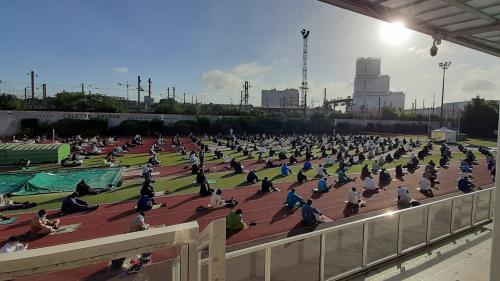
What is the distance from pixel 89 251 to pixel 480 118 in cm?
7093

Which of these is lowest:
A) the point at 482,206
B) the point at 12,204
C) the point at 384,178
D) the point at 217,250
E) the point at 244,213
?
the point at 244,213

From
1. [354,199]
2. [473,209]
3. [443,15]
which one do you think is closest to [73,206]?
[354,199]

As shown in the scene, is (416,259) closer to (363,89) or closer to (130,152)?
(130,152)

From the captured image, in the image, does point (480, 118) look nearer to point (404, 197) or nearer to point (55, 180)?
point (404, 197)

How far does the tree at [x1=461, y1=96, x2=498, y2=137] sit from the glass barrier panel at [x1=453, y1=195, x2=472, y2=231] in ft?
201

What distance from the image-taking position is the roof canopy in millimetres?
3906

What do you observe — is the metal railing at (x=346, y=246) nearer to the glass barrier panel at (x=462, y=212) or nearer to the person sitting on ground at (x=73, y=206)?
the glass barrier panel at (x=462, y=212)

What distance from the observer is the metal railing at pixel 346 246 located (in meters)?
4.73

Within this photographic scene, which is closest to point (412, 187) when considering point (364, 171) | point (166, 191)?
point (364, 171)

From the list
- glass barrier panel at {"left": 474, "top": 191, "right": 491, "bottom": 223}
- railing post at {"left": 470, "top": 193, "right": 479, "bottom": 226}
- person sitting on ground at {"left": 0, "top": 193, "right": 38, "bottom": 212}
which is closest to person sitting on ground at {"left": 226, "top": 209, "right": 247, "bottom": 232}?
railing post at {"left": 470, "top": 193, "right": 479, "bottom": 226}

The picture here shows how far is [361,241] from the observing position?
5.81 metres

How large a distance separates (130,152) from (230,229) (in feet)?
72.4

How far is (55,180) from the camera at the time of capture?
16672 millimetres

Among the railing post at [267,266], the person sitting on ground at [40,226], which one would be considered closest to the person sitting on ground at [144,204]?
the person sitting on ground at [40,226]
